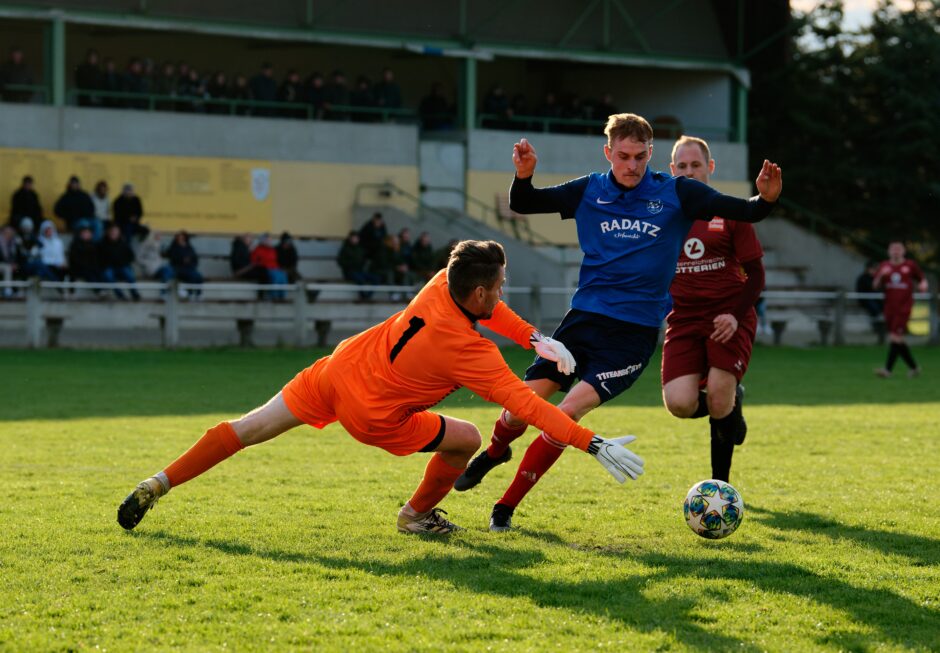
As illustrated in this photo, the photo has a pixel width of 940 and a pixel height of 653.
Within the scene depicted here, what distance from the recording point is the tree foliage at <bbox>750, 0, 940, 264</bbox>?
37.2 meters

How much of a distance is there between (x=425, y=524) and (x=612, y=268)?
161 cm

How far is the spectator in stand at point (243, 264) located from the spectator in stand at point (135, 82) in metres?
4.47

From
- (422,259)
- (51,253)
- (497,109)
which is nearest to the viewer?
(51,253)

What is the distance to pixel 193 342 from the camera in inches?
886

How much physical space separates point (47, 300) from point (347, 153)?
9738mm

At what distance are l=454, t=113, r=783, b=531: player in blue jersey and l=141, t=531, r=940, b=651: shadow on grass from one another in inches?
24.1

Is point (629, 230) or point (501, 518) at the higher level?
point (629, 230)

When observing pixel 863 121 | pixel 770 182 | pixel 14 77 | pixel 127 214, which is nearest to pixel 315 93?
pixel 14 77

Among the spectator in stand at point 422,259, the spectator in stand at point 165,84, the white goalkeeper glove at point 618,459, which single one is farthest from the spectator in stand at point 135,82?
the white goalkeeper glove at point 618,459

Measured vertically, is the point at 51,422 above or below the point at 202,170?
below

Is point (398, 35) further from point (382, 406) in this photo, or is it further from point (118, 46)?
point (382, 406)

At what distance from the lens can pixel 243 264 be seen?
2483cm

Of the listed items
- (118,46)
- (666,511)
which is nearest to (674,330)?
(666,511)

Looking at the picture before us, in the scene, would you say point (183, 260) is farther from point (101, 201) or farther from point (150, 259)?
point (101, 201)
